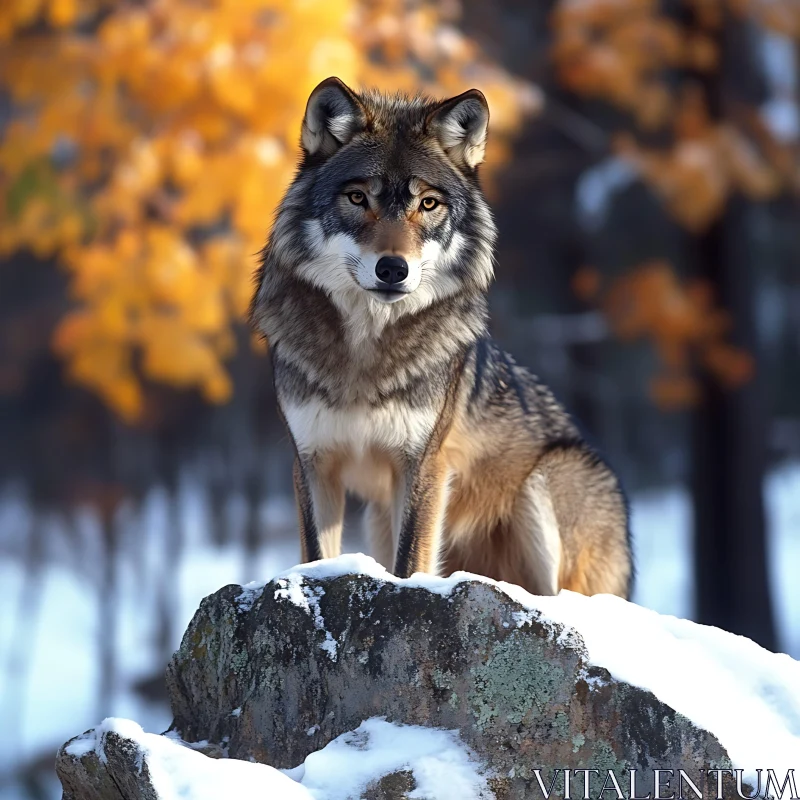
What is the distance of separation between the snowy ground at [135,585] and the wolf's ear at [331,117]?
10735 mm

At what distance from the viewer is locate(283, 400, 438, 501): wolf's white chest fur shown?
430 cm

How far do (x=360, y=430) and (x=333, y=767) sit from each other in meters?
1.50

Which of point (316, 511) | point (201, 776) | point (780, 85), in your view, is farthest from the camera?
point (780, 85)

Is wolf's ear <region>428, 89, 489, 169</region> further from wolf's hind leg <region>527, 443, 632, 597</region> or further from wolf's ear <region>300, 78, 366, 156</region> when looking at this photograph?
wolf's hind leg <region>527, 443, 632, 597</region>

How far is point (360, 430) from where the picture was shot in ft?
14.1

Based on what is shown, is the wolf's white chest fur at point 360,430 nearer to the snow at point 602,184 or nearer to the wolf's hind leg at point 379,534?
the wolf's hind leg at point 379,534

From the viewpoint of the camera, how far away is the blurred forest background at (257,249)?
8.99 metres

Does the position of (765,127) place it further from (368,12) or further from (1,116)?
(1,116)

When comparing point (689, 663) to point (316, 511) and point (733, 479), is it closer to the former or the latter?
point (316, 511)

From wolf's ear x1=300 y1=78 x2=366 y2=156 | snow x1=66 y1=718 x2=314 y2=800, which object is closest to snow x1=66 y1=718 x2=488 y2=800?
snow x1=66 y1=718 x2=314 y2=800

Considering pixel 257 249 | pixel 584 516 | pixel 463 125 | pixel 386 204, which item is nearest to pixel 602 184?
pixel 257 249

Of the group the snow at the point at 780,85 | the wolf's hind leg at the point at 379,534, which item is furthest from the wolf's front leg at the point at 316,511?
the snow at the point at 780,85

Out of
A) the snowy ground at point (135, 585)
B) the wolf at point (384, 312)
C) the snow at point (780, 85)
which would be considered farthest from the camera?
the snowy ground at point (135, 585)

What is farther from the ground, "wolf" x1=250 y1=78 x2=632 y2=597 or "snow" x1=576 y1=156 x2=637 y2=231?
"snow" x1=576 y1=156 x2=637 y2=231
